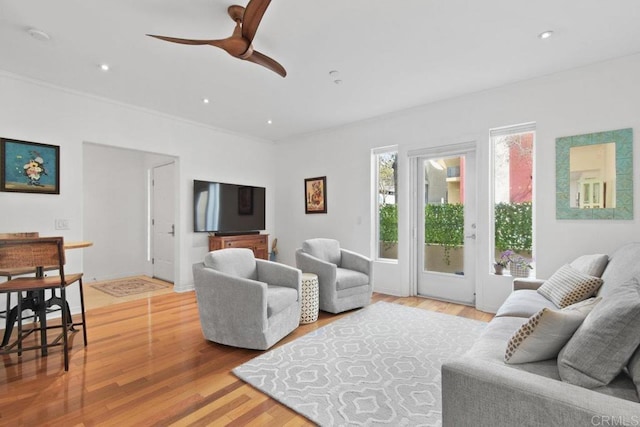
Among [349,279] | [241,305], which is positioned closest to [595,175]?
[349,279]

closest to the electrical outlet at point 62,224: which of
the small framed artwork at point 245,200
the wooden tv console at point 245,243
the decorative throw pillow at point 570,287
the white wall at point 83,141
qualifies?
the white wall at point 83,141

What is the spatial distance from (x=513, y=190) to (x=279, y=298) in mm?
2970

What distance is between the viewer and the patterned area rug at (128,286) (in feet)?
15.3

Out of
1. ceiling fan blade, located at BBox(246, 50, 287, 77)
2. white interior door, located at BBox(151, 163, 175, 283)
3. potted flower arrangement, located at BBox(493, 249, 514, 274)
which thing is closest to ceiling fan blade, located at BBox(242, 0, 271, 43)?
ceiling fan blade, located at BBox(246, 50, 287, 77)

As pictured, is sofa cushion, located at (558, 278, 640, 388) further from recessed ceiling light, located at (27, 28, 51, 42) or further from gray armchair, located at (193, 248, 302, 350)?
recessed ceiling light, located at (27, 28, 51, 42)

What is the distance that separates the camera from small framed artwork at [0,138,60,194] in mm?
3217

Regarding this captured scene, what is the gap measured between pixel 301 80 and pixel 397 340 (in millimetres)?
2828

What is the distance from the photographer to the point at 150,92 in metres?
3.68

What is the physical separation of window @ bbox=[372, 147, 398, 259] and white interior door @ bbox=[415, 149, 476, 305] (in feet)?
1.20

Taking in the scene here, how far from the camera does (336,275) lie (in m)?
3.61

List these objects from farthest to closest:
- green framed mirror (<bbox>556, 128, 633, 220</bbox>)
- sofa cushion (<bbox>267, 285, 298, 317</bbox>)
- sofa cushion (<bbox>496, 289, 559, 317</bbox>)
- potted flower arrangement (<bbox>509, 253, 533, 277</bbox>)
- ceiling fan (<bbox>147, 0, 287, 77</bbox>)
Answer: potted flower arrangement (<bbox>509, 253, 533, 277</bbox>)
green framed mirror (<bbox>556, 128, 633, 220</bbox>)
sofa cushion (<bbox>267, 285, 298, 317</bbox>)
sofa cushion (<bbox>496, 289, 559, 317</bbox>)
ceiling fan (<bbox>147, 0, 287, 77</bbox>)

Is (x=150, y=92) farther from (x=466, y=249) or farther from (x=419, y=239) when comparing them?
(x=466, y=249)

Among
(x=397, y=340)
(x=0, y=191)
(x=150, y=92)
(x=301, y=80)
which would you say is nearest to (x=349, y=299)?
(x=397, y=340)

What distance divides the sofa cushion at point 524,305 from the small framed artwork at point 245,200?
415cm
